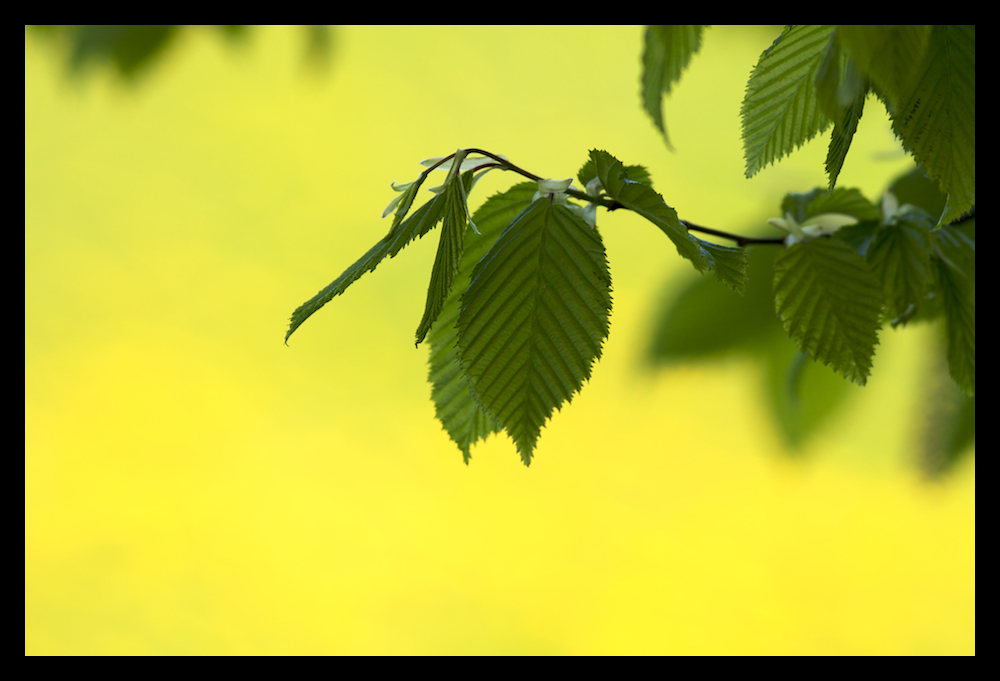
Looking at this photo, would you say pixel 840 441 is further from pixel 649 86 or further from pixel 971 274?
pixel 649 86

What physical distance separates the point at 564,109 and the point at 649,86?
153 centimetres

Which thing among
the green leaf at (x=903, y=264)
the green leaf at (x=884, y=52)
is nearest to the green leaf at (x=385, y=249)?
the green leaf at (x=884, y=52)

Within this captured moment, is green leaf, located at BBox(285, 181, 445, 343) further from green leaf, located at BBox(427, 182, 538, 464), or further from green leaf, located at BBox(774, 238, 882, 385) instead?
green leaf, located at BBox(774, 238, 882, 385)

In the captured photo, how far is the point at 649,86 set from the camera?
0.65 feet

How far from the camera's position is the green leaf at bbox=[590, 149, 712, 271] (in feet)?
0.66

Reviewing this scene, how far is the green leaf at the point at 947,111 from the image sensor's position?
206mm

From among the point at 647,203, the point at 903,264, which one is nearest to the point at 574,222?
the point at 647,203

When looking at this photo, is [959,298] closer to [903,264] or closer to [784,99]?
[903,264]

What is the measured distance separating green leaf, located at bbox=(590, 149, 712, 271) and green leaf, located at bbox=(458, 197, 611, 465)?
3 centimetres

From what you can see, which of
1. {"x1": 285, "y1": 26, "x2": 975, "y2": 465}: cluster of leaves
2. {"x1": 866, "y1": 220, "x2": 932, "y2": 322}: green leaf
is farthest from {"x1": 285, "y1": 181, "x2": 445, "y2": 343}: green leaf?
{"x1": 866, "y1": 220, "x2": 932, "y2": 322}: green leaf

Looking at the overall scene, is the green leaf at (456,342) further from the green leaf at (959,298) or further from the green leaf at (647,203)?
the green leaf at (959,298)

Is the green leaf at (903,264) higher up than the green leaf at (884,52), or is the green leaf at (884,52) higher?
the green leaf at (903,264)

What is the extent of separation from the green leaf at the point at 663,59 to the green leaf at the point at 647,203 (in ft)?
0.07

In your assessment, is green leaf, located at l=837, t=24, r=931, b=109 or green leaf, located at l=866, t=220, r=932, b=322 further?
green leaf, located at l=866, t=220, r=932, b=322
